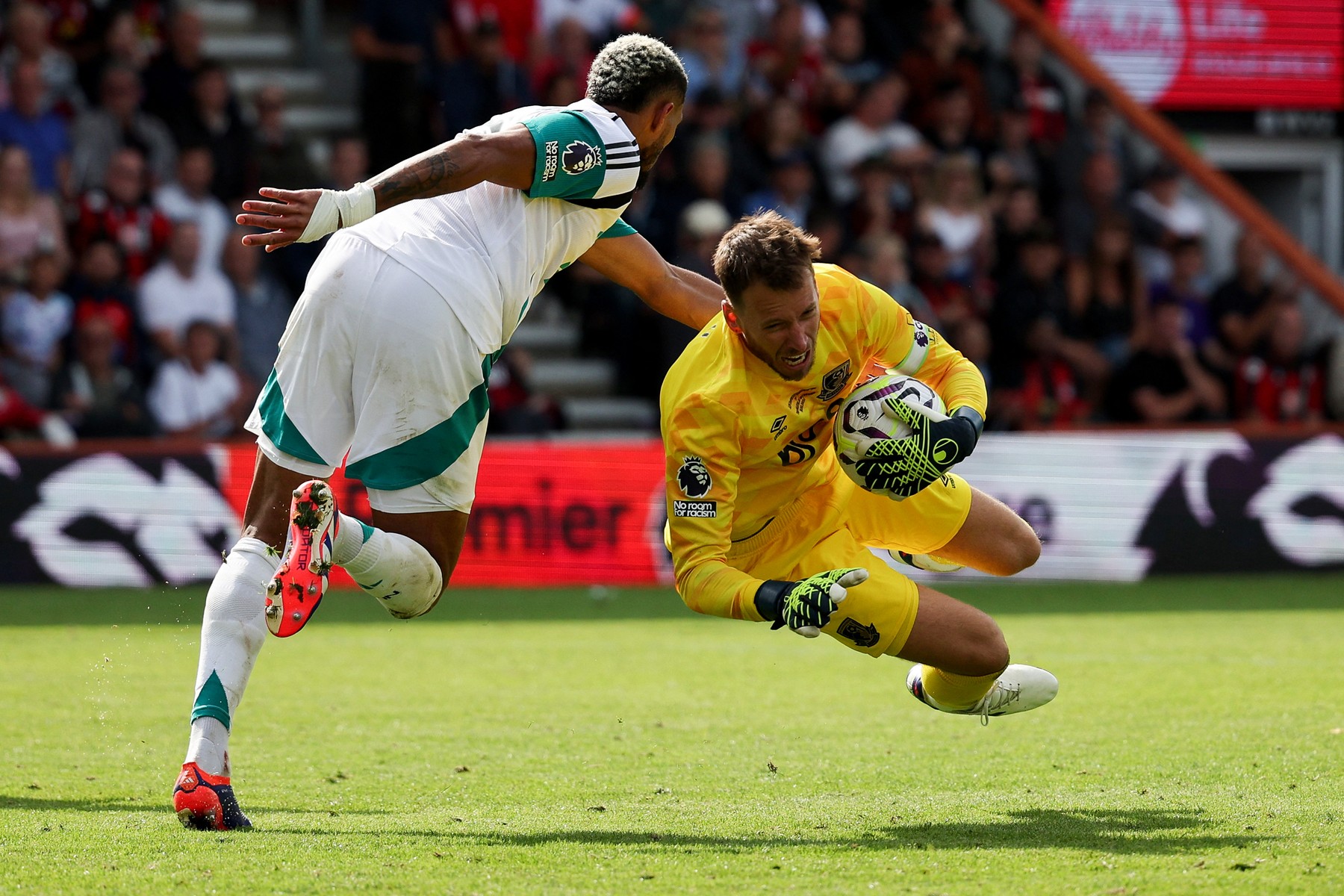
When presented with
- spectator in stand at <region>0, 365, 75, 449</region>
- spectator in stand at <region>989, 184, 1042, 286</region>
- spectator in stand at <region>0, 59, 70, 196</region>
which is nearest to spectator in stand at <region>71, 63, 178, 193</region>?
spectator in stand at <region>0, 59, 70, 196</region>

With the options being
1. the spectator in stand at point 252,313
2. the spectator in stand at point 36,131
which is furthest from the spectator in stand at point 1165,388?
the spectator in stand at point 36,131

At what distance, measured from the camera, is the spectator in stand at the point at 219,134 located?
1299cm

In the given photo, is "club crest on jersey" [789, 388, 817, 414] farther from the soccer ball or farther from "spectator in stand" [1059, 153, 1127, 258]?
"spectator in stand" [1059, 153, 1127, 258]

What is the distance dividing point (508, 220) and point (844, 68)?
11144 millimetres

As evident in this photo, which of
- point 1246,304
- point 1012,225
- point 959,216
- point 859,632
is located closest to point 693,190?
point 959,216

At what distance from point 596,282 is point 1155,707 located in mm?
7928

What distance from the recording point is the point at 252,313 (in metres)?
12.4

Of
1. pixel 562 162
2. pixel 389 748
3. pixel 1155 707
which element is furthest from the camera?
pixel 1155 707

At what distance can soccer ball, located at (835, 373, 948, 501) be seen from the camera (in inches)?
194

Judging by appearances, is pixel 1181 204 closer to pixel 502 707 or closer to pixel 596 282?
pixel 596 282

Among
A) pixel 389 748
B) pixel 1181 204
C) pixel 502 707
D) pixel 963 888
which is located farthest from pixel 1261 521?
pixel 963 888

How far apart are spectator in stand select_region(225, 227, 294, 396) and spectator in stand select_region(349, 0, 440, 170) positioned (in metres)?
1.71

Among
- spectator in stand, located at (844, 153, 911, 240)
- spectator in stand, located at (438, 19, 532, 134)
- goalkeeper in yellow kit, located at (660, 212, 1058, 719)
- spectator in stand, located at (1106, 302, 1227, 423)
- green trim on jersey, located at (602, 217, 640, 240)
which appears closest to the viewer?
goalkeeper in yellow kit, located at (660, 212, 1058, 719)

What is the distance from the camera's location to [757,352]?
16.5 feet
